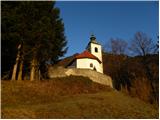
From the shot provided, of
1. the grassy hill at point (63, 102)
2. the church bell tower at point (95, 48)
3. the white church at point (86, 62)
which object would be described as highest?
the church bell tower at point (95, 48)

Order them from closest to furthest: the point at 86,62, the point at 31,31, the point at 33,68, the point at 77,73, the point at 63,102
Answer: the point at 63,102, the point at 31,31, the point at 33,68, the point at 77,73, the point at 86,62

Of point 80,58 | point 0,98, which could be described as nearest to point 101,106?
point 0,98

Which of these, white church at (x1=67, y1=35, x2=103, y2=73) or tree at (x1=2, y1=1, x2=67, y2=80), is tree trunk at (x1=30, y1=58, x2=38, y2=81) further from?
white church at (x1=67, y1=35, x2=103, y2=73)

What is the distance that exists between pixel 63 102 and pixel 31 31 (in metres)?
8.28

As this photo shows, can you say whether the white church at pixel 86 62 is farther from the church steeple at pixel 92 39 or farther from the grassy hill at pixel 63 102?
the grassy hill at pixel 63 102

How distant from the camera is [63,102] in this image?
73.3 ft

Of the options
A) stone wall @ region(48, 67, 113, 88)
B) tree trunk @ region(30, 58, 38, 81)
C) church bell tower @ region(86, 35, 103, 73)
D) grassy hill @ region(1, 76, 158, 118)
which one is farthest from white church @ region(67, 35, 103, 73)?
tree trunk @ region(30, 58, 38, 81)

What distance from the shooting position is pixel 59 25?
3322 centimetres

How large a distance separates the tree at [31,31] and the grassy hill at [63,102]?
95.9 inches

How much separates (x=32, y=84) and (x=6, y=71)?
4882mm

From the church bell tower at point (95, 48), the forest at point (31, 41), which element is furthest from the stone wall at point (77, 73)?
the church bell tower at point (95, 48)

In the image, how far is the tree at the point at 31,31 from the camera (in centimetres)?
2734

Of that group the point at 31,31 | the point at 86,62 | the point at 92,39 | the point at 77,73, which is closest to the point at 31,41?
the point at 31,31

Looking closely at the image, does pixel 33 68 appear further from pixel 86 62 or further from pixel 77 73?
pixel 86 62
